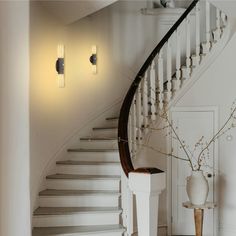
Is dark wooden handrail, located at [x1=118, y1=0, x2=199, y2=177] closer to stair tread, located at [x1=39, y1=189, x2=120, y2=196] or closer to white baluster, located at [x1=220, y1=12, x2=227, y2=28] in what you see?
white baluster, located at [x1=220, y1=12, x2=227, y2=28]

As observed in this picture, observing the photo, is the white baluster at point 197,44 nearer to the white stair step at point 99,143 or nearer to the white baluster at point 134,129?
the white baluster at point 134,129

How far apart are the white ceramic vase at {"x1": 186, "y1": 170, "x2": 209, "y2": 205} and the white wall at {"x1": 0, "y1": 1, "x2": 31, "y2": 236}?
1.98 m

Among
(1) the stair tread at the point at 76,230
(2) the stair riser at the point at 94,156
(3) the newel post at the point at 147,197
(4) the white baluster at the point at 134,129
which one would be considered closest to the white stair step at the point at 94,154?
(2) the stair riser at the point at 94,156

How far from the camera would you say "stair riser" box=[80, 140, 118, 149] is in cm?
528

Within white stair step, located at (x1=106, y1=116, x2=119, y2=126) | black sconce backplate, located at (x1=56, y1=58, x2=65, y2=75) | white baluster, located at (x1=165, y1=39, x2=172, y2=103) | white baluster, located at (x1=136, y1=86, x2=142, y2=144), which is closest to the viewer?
black sconce backplate, located at (x1=56, y1=58, x2=65, y2=75)

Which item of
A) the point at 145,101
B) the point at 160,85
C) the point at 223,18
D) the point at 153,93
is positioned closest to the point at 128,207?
the point at 145,101

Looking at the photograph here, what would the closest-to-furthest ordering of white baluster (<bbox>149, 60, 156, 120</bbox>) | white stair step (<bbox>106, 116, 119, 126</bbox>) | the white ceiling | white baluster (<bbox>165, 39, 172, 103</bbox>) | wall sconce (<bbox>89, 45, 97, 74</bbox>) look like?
the white ceiling
white baluster (<bbox>149, 60, 156, 120</bbox>)
white baluster (<bbox>165, 39, 172, 103</bbox>)
wall sconce (<bbox>89, 45, 97, 74</bbox>)
white stair step (<bbox>106, 116, 119, 126</bbox>)

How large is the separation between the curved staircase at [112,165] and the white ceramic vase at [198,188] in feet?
2.56

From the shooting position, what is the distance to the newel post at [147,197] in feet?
10.8

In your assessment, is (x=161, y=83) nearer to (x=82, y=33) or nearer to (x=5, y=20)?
(x=82, y=33)

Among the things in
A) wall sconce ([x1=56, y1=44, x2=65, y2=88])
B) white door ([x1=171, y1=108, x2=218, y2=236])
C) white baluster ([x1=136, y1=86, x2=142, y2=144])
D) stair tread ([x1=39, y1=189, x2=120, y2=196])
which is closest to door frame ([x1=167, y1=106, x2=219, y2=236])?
white door ([x1=171, y1=108, x2=218, y2=236])

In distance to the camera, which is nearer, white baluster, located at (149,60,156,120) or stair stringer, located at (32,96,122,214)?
stair stringer, located at (32,96,122,214)

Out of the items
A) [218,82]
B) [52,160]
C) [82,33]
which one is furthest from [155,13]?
[52,160]

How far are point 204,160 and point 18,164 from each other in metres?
2.70
